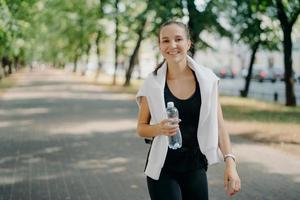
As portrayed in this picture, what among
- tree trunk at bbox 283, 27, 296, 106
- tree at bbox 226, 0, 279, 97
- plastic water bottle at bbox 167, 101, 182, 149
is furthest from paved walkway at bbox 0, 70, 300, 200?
tree at bbox 226, 0, 279, 97

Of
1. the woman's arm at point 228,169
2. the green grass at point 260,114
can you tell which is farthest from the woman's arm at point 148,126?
the green grass at point 260,114

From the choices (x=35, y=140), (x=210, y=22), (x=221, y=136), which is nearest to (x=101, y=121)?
(x=35, y=140)

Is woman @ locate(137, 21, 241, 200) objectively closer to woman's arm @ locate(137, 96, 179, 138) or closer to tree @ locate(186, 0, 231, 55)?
woman's arm @ locate(137, 96, 179, 138)

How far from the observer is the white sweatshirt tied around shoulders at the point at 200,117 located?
3119mm

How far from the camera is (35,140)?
40.1ft

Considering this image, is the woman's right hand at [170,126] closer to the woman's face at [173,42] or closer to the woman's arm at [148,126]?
the woman's arm at [148,126]

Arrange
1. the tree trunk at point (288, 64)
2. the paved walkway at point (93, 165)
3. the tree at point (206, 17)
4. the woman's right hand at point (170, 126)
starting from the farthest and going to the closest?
the tree at point (206, 17)
the tree trunk at point (288, 64)
the paved walkway at point (93, 165)
the woman's right hand at point (170, 126)

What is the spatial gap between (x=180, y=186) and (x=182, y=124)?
1.23ft

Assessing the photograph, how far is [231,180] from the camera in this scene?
313 cm

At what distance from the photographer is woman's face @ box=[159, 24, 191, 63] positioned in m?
3.18

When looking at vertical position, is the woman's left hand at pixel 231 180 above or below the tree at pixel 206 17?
below

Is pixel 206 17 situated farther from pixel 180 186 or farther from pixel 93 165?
pixel 180 186

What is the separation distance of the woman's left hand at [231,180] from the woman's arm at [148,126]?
1.53 ft

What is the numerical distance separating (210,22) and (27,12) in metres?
15.5
